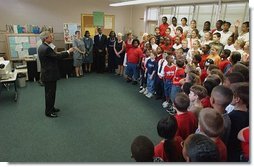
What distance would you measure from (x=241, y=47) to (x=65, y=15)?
19.5 feet

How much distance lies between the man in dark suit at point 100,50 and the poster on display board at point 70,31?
2.35 feet

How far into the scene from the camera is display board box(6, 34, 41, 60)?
6.28 metres

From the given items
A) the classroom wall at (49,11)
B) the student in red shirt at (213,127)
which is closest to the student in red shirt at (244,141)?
the student in red shirt at (213,127)

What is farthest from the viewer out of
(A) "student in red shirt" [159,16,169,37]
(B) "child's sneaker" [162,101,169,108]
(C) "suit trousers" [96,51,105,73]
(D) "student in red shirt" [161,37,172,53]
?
(C) "suit trousers" [96,51,105,73]

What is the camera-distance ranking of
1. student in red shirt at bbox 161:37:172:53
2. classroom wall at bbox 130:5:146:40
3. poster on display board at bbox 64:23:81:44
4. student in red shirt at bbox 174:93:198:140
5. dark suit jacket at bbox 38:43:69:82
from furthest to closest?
1. classroom wall at bbox 130:5:146:40
2. poster on display board at bbox 64:23:81:44
3. student in red shirt at bbox 161:37:172:53
4. dark suit jacket at bbox 38:43:69:82
5. student in red shirt at bbox 174:93:198:140

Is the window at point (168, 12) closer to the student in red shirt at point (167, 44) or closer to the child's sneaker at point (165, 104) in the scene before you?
the student in red shirt at point (167, 44)

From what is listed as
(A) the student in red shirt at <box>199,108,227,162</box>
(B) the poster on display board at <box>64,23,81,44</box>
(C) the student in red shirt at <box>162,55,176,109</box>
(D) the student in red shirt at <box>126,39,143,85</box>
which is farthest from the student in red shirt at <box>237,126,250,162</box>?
(B) the poster on display board at <box>64,23,81,44</box>

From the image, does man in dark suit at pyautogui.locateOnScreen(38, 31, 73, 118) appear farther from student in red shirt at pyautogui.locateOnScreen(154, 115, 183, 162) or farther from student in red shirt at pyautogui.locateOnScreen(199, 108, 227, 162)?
student in red shirt at pyautogui.locateOnScreen(199, 108, 227, 162)

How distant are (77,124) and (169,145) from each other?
7.71ft

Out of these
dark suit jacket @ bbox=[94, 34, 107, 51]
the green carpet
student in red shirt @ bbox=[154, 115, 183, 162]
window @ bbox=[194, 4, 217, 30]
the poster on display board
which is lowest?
the green carpet

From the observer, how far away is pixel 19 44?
6.37 metres

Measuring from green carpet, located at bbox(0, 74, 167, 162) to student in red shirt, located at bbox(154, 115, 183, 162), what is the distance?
1.22 m

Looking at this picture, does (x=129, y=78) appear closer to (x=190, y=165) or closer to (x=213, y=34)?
(x=213, y=34)

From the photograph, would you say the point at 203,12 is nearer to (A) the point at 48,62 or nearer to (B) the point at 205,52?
(B) the point at 205,52
